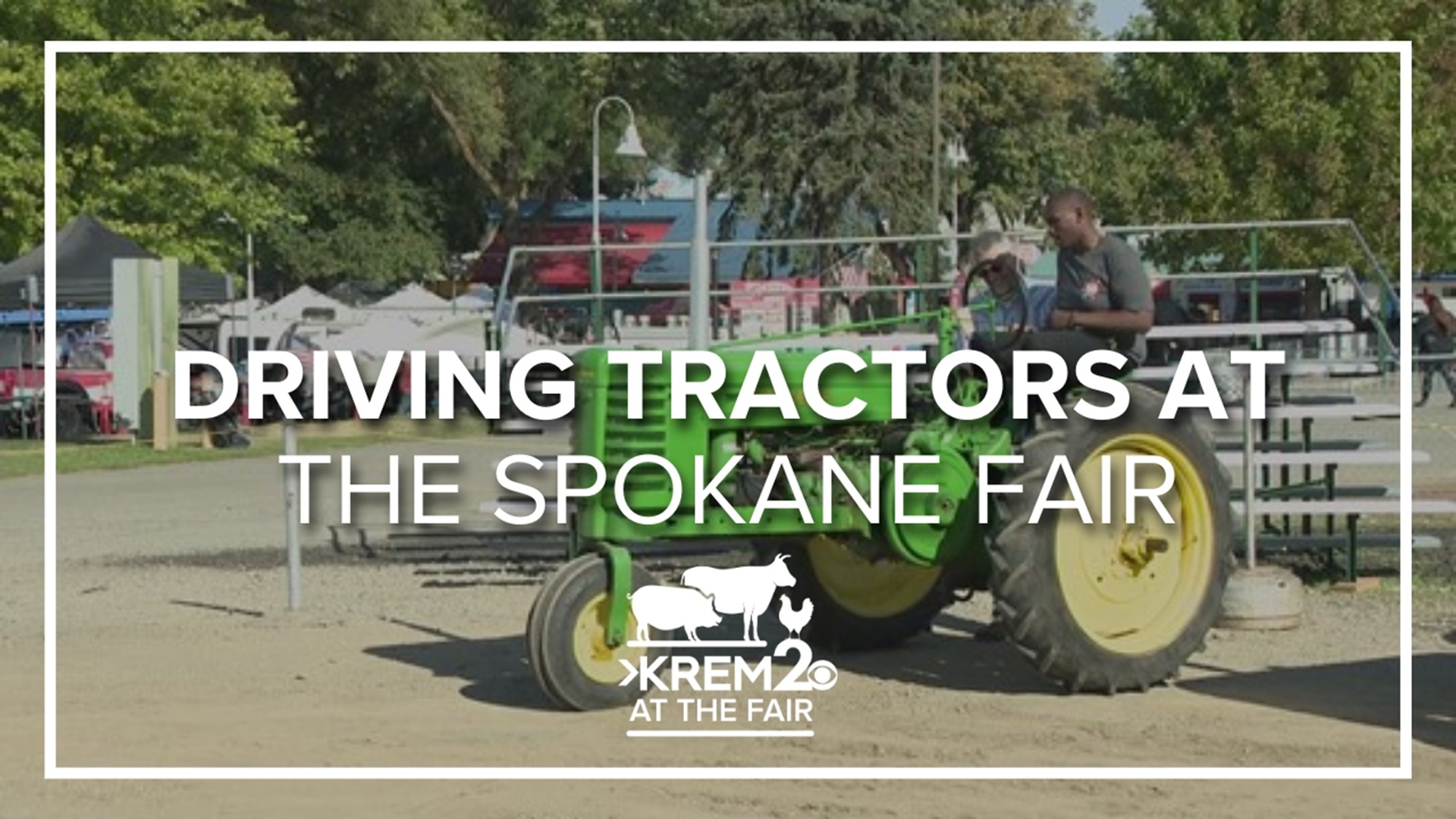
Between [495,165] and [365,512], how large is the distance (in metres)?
31.4

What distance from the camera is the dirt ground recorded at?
8.31 m

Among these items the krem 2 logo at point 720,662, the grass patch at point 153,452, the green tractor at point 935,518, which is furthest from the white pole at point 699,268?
the grass patch at point 153,452

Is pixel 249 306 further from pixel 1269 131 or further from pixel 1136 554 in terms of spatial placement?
pixel 1136 554

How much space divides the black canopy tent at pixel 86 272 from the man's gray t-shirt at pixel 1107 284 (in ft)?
70.4

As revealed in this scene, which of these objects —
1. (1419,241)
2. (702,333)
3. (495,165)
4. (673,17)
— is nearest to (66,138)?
(673,17)

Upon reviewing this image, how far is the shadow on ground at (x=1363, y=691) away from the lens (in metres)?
9.73

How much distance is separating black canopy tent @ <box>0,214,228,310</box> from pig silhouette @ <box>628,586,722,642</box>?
2136 centimetres

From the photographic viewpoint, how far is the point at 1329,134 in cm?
3297

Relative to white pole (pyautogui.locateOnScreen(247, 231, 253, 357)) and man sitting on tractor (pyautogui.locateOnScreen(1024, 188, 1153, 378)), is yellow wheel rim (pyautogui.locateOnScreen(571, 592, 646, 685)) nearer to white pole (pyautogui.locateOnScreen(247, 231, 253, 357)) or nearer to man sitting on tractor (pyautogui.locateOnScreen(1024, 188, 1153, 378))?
man sitting on tractor (pyautogui.locateOnScreen(1024, 188, 1153, 378))

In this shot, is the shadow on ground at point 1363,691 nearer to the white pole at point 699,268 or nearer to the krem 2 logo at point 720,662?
the krem 2 logo at point 720,662

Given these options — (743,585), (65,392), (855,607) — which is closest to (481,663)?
(743,585)

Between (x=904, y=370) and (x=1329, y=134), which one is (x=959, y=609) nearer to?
(x=904, y=370)

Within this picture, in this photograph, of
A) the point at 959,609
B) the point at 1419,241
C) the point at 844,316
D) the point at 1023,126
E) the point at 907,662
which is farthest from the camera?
the point at 1023,126

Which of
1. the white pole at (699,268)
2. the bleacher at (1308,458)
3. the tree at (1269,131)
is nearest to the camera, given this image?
the bleacher at (1308,458)
